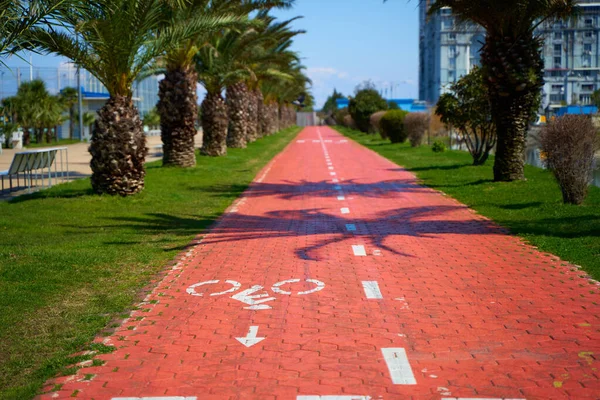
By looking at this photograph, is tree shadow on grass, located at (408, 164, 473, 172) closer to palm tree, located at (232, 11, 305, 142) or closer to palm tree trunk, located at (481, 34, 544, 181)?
palm tree trunk, located at (481, 34, 544, 181)

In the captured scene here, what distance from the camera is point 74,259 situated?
9.67 meters

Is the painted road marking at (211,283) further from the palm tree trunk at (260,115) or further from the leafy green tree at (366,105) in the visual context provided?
the leafy green tree at (366,105)

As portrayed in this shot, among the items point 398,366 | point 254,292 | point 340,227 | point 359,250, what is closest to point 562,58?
point 340,227

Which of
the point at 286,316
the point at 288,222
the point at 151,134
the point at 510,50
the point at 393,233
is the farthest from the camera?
the point at 151,134

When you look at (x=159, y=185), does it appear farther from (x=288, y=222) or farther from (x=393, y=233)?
(x=393, y=233)

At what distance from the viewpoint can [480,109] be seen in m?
25.3

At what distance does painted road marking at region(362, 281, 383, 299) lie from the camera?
25.7 ft

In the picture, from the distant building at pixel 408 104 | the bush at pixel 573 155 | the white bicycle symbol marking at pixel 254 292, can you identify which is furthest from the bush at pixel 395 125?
the distant building at pixel 408 104

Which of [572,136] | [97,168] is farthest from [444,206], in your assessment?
[97,168]

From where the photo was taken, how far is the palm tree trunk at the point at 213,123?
1247 inches

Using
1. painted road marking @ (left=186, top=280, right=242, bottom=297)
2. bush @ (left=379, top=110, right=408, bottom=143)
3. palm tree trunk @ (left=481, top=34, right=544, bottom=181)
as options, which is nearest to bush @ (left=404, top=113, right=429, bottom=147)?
bush @ (left=379, top=110, right=408, bottom=143)

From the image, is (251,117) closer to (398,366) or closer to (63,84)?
(63,84)

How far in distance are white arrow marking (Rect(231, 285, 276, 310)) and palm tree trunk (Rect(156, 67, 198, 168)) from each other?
17759 mm

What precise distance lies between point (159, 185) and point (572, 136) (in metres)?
10.6
